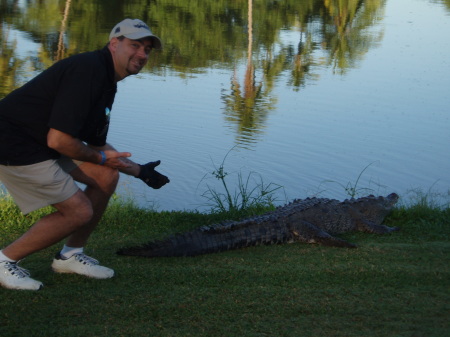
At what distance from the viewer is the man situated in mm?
3908

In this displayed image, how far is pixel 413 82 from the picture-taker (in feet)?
50.0

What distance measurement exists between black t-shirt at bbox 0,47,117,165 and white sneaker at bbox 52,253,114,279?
718 millimetres

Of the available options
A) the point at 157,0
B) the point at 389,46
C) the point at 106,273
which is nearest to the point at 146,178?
the point at 106,273

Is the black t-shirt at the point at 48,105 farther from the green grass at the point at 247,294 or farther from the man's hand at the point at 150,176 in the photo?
the green grass at the point at 247,294

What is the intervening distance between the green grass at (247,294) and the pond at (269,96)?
2679 mm

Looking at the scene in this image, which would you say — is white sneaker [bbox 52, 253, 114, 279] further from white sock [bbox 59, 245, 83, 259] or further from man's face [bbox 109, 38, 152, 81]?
man's face [bbox 109, 38, 152, 81]

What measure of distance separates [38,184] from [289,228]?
2340 millimetres

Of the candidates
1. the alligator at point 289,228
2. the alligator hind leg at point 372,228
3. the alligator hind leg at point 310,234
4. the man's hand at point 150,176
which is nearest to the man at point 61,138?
the man's hand at point 150,176

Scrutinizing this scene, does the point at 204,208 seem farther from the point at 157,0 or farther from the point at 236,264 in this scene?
the point at 157,0

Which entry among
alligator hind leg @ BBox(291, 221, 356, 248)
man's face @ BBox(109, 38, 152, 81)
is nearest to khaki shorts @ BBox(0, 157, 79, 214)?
man's face @ BBox(109, 38, 152, 81)

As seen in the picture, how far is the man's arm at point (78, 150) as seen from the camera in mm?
3889

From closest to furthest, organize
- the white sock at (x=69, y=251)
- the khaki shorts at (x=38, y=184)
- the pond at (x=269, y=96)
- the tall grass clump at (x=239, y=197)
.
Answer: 1. the khaki shorts at (x=38, y=184)
2. the white sock at (x=69, y=251)
3. the tall grass clump at (x=239, y=197)
4. the pond at (x=269, y=96)

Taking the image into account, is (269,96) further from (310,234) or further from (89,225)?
(89,225)

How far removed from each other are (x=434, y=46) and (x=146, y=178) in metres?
17.3
